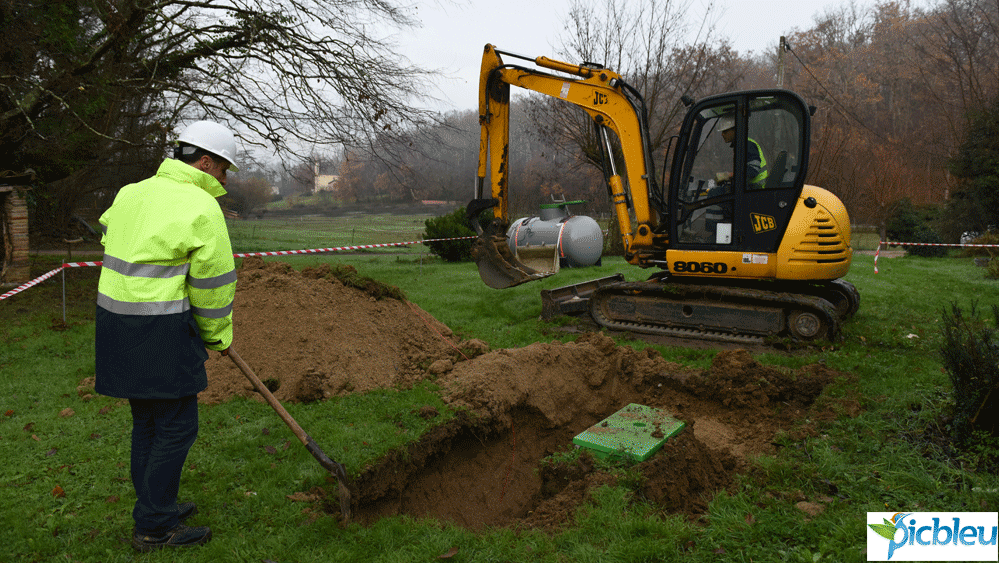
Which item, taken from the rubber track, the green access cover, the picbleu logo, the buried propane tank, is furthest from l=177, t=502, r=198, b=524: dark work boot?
the buried propane tank

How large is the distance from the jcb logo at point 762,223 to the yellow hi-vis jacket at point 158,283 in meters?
6.26

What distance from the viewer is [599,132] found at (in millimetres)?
8445

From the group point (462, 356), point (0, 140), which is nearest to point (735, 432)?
point (462, 356)

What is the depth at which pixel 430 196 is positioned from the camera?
36.8 metres

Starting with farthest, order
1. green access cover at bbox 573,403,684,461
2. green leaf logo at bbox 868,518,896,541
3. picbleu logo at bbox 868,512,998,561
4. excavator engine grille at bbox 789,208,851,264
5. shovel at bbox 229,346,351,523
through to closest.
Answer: excavator engine grille at bbox 789,208,851,264 → green access cover at bbox 573,403,684,461 → shovel at bbox 229,346,351,523 → green leaf logo at bbox 868,518,896,541 → picbleu logo at bbox 868,512,998,561

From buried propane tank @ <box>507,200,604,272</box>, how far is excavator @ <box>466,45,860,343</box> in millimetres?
5652

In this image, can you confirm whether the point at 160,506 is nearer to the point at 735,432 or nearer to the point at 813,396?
the point at 735,432

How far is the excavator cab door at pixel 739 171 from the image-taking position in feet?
23.4

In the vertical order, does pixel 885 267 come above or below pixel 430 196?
below

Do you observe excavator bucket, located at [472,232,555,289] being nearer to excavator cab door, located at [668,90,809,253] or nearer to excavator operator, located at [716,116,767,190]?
excavator cab door, located at [668,90,809,253]

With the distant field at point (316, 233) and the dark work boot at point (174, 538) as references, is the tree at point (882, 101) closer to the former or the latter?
the distant field at point (316, 233)

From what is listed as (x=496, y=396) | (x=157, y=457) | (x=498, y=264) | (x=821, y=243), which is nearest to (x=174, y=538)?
(x=157, y=457)

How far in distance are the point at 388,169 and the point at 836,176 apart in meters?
19.3

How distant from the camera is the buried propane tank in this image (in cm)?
1482
